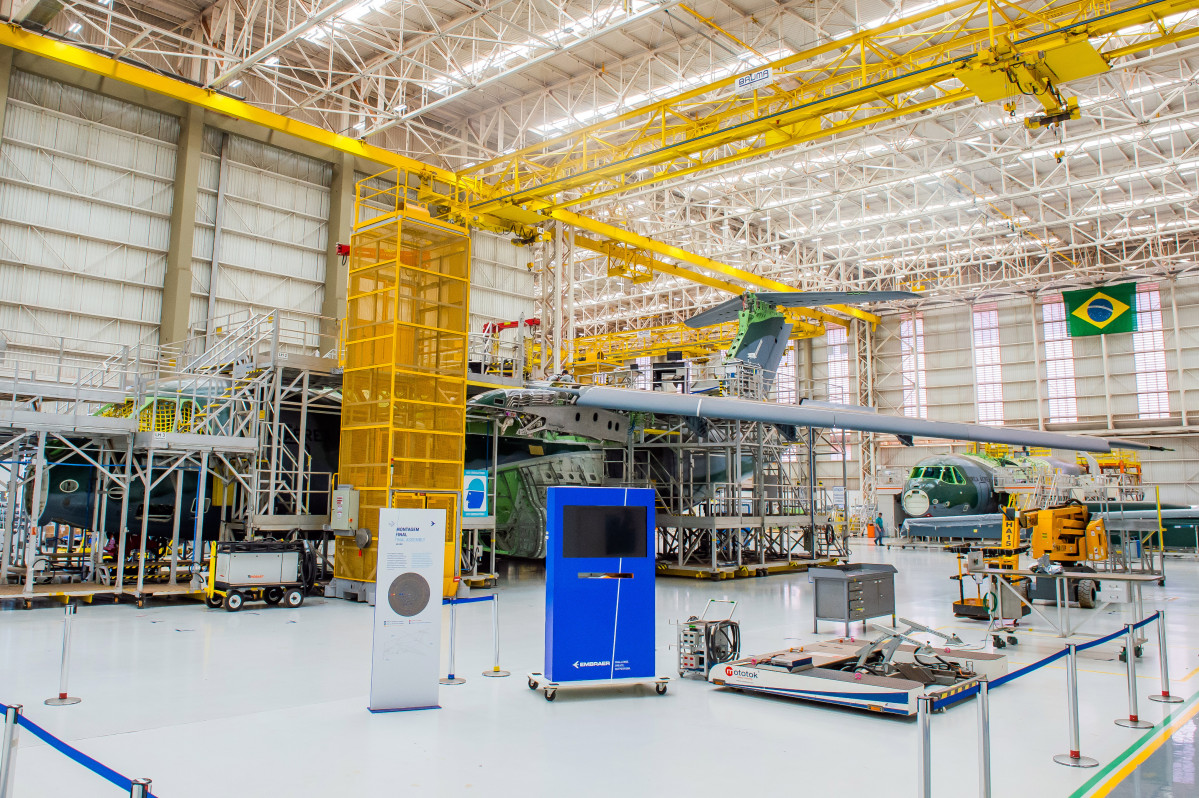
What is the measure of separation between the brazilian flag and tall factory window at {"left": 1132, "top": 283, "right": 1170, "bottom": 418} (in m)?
6.11

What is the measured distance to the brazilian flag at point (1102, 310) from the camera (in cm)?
3831

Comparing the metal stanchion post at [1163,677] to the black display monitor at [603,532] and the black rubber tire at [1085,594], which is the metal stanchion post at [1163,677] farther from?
the black rubber tire at [1085,594]

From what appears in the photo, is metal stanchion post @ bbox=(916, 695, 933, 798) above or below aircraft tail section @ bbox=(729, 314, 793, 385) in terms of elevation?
below

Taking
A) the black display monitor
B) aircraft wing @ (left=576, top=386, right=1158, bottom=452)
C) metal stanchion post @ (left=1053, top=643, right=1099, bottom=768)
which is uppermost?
aircraft wing @ (left=576, top=386, right=1158, bottom=452)

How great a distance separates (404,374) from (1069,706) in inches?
502

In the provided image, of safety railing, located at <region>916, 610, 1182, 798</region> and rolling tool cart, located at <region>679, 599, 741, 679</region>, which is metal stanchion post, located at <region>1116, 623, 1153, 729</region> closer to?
safety railing, located at <region>916, 610, 1182, 798</region>

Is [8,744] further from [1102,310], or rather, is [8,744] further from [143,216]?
[1102,310]

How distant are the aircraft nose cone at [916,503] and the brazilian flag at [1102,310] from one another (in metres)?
15.1

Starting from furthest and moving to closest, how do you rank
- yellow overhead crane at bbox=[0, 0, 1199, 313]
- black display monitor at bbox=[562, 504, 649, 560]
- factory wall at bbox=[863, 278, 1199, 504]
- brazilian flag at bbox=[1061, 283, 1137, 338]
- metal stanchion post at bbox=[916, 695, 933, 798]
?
factory wall at bbox=[863, 278, 1199, 504] → brazilian flag at bbox=[1061, 283, 1137, 338] → yellow overhead crane at bbox=[0, 0, 1199, 313] → black display monitor at bbox=[562, 504, 649, 560] → metal stanchion post at bbox=[916, 695, 933, 798]

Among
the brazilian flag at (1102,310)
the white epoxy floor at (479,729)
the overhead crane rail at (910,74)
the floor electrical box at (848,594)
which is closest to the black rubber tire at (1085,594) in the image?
the white epoxy floor at (479,729)

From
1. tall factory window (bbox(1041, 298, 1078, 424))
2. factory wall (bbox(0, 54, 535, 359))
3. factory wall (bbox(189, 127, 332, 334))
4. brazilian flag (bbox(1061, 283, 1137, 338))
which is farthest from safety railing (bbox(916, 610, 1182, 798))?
tall factory window (bbox(1041, 298, 1078, 424))

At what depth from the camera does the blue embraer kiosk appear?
8414 millimetres

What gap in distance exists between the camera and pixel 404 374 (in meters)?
16.3

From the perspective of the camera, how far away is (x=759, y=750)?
662cm
